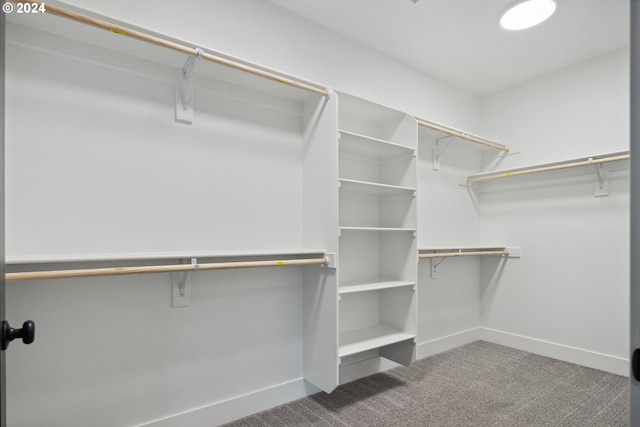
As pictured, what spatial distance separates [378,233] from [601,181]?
1918 mm

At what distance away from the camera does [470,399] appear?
2.35 m

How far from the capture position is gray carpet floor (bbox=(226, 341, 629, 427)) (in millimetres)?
2104

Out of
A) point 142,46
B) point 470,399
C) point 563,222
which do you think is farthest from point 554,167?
point 142,46

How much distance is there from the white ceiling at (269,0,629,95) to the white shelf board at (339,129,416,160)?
0.87 meters

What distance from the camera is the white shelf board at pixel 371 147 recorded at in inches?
93.1

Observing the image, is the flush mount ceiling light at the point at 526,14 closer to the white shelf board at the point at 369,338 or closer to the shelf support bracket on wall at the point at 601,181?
the shelf support bracket on wall at the point at 601,181

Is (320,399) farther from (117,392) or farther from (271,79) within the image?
(271,79)

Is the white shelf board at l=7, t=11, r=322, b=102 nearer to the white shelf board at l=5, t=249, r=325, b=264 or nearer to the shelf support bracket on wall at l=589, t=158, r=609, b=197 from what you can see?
the white shelf board at l=5, t=249, r=325, b=264

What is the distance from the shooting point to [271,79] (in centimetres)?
200

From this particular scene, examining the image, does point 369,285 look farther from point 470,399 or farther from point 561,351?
point 561,351

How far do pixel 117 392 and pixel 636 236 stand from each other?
7.12 ft

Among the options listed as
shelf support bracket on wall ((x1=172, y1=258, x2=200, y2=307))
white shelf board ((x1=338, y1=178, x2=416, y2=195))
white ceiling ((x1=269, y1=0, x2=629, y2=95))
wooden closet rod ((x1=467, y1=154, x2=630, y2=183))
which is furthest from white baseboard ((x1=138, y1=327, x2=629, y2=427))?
white ceiling ((x1=269, y1=0, x2=629, y2=95))

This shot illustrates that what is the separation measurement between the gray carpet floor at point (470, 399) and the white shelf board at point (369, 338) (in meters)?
0.37

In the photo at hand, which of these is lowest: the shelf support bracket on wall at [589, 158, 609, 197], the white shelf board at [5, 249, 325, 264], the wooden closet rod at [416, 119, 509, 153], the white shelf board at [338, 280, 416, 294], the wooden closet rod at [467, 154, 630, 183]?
the white shelf board at [338, 280, 416, 294]
